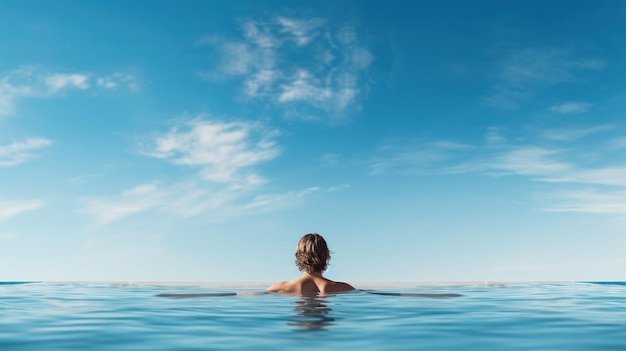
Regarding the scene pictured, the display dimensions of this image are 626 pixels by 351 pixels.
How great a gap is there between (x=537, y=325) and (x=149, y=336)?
19.7 feet

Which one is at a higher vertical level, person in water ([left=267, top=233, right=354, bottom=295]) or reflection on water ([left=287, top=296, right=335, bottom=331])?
person in water ([left=267, top=233, right=354, bottom=295])

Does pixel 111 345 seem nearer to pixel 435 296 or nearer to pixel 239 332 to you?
pixel 239 332

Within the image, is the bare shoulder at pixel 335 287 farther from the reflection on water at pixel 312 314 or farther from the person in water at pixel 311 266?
the reflection on water at pixel 312 314

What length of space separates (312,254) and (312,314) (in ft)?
12.1

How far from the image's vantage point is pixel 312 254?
527 inches

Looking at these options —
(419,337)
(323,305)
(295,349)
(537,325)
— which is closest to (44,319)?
(323,305)

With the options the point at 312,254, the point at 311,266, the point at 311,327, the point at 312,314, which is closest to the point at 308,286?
the point at 311,266

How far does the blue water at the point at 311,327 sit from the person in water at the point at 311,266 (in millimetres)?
804

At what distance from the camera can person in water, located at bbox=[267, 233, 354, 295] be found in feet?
44.0

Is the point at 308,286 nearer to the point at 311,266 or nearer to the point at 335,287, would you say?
the point at 311,266

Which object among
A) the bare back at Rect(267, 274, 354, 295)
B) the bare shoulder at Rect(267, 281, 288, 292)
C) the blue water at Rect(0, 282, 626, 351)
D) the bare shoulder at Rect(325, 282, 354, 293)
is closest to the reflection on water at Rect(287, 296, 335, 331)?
the blue water at Rect(0, 282, 626, 351)

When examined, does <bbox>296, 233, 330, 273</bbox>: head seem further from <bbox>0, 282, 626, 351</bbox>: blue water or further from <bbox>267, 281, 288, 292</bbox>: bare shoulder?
<bbox>0, 282, 626, 351</bbox>: blue water

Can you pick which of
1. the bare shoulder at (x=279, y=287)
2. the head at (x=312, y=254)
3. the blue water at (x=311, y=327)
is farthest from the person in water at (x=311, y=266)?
the blue water at (x=311, y=327)

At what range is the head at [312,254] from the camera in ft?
43.9
